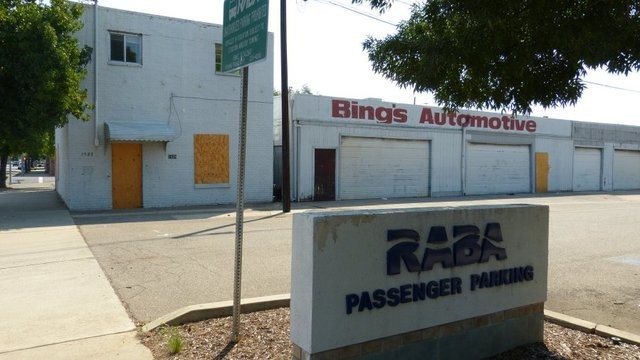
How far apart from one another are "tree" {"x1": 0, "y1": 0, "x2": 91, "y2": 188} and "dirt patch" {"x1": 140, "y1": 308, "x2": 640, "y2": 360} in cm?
1182

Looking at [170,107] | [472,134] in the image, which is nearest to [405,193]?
[472,134]

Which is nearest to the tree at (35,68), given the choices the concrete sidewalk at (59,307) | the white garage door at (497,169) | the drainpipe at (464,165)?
the concrete sidewalk at (59,307)

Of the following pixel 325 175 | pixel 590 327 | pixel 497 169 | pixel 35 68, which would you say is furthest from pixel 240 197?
pixel 497 169

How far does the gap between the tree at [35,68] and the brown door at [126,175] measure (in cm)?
286

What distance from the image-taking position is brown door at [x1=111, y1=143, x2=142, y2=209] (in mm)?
18141

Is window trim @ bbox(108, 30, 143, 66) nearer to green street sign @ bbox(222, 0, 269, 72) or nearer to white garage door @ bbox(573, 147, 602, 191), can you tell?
green street sign @ bbox(222, 0, 269, 72)

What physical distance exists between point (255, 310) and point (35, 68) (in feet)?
38.7

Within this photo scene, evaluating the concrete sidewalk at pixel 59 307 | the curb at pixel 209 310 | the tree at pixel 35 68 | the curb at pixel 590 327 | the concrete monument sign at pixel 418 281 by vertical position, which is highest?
the tree at pixel 35 68

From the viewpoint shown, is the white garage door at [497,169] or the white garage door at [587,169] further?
the white garage door at [587,169]

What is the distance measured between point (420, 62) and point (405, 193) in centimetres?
2030

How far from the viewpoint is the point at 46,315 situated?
573cm

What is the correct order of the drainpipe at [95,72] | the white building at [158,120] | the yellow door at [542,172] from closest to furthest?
the drainpipe at [95,72]
the white building at [158,120]
the yellow door at [542,172]

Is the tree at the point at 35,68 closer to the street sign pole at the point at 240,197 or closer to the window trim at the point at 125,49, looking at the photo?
the window trim at the point at 125,49

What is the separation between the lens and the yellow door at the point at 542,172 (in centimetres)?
3053
